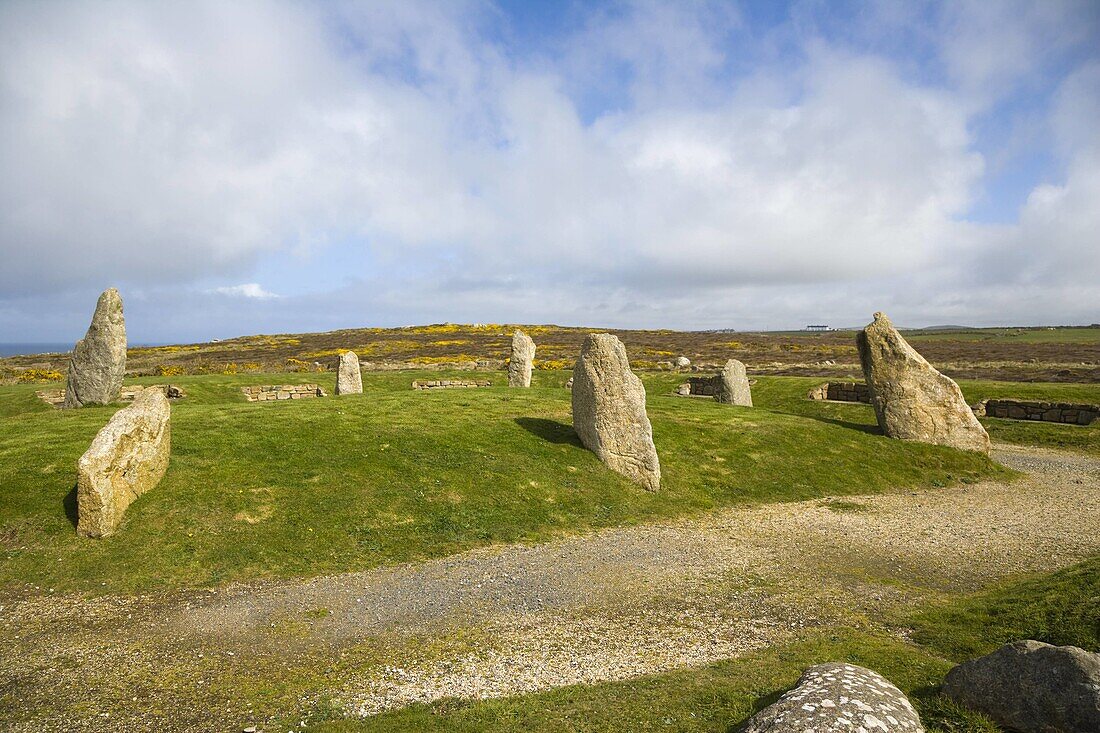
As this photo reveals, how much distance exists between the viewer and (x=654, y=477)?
1980 centimetres

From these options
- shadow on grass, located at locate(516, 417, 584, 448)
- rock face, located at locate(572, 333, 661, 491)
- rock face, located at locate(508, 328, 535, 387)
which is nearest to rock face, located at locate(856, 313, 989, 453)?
rock face, located at locate(572, 333, 661, 491)

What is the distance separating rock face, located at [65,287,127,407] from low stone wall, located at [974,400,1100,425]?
4595 centimetres

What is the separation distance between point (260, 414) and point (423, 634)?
15181mm

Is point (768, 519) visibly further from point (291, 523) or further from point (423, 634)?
point (291, 523)

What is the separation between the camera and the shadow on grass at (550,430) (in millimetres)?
22000

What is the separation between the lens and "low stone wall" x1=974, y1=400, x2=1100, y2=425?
101 ft

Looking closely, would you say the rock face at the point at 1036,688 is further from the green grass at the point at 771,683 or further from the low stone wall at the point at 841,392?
the low stone wall at the point at 841,392

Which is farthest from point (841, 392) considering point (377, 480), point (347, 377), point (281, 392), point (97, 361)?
point (97, 361)

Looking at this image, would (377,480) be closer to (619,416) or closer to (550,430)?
(550,430)

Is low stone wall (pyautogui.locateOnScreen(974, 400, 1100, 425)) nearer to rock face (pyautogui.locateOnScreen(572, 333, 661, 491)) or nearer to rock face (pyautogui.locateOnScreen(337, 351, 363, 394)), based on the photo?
rock face (pyautogui.locateOnScreen(572, 333, 661, 491))

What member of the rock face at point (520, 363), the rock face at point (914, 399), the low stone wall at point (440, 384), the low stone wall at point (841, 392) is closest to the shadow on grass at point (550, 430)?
the rock face at point (520, 363)

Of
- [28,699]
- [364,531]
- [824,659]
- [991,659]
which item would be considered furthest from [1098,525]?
[28,699]

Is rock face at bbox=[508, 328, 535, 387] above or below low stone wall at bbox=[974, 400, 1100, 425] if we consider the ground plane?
above

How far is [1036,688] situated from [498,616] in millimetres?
8658
